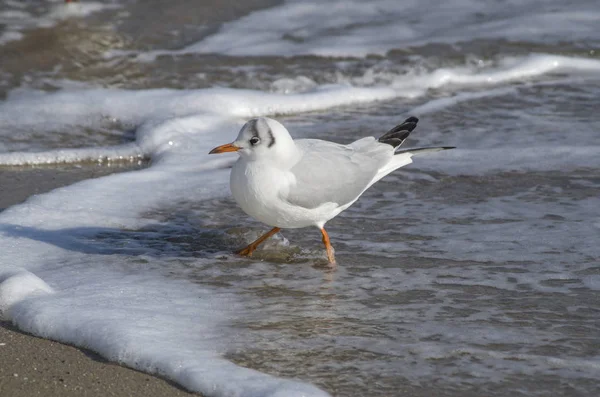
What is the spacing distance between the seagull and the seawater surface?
26 centimetres

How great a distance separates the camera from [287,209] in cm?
457

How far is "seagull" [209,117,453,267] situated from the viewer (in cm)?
455

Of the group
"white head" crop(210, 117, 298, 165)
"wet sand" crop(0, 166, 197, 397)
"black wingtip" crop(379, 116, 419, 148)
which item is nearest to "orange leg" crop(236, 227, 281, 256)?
"white head" crop(210, 117, 298, 165)

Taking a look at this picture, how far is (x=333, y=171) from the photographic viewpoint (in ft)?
15.7

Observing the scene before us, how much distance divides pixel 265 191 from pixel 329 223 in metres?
0.89

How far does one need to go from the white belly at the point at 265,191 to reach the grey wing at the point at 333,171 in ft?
0.14

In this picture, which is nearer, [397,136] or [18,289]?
[18,289]

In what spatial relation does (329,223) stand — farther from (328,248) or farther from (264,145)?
(264,145)

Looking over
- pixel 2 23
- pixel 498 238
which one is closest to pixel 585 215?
pixel 498 238

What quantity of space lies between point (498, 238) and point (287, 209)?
1.14 m

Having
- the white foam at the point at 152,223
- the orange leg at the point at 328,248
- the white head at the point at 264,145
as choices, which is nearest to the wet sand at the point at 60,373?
the white foam at the point at 152,223

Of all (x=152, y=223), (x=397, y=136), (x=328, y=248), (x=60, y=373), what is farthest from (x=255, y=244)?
(x=60, y=373)

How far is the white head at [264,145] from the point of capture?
4578 mm

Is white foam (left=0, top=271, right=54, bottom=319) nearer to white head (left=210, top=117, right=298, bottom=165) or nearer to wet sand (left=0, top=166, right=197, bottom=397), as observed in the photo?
wet sand (left=0, top=166, right=197, bottom=397)
